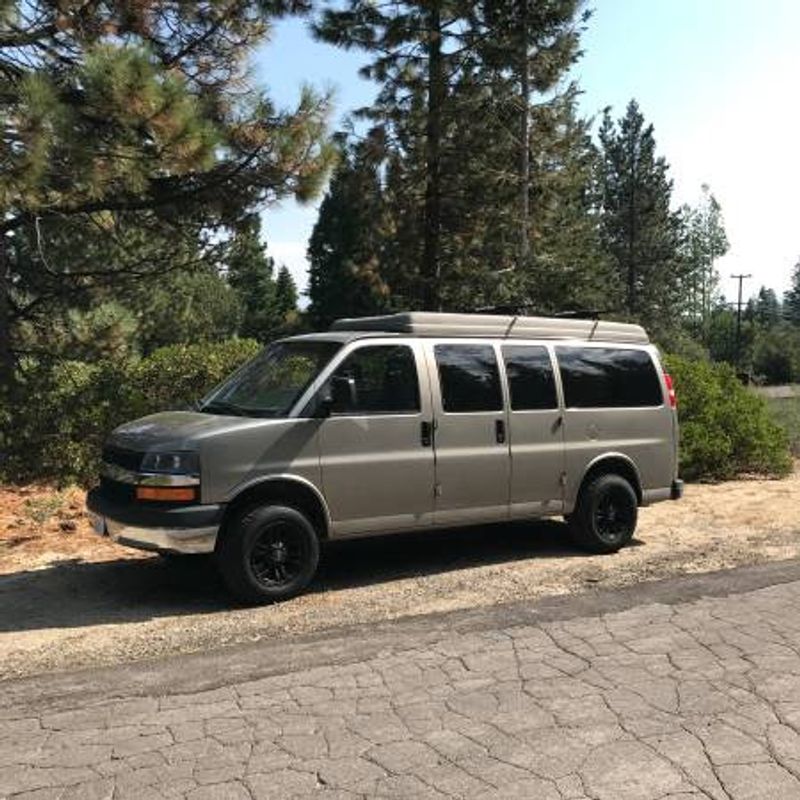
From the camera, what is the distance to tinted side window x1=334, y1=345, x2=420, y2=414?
7383 mm

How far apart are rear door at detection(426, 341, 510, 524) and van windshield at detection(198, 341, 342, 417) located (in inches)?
37.8

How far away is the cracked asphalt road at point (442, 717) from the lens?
407cm

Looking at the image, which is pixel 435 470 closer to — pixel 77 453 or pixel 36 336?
pixel 77 453

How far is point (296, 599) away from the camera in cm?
707

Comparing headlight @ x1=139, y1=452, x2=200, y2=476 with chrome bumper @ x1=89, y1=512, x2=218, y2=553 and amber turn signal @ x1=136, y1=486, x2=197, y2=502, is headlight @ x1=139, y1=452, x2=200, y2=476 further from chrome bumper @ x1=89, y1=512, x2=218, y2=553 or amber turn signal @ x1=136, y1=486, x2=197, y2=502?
chrome bumper @ x1=89, y1=512, x2=218, y2=553

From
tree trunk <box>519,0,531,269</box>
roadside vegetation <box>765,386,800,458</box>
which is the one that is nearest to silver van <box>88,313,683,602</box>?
roadside vegetation <box>765,386,800,458</box>

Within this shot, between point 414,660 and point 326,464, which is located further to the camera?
point 326,464

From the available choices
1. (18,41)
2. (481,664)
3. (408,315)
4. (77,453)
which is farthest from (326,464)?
(18,41)

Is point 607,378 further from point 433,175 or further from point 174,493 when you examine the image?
point 433,175

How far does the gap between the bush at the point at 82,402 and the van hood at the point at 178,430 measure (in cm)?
434

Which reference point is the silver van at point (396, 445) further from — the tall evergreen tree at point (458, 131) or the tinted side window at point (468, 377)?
the tall evergreen tree at point (458, 131)

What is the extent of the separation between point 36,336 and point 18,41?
4251 mm

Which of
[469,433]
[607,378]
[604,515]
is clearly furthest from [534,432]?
[604,515]

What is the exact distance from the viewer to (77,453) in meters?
11.2
